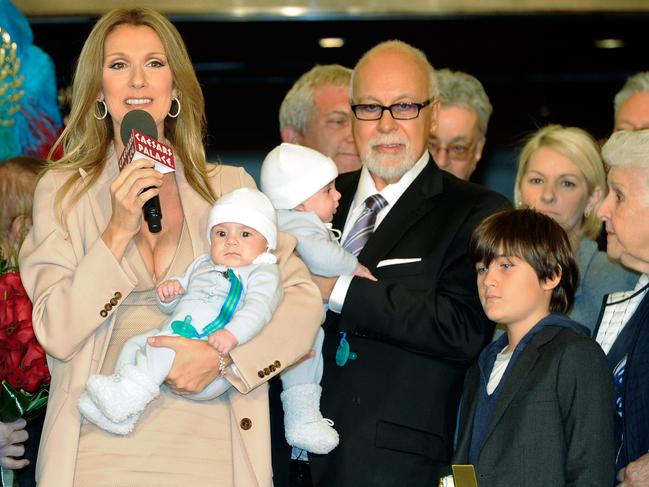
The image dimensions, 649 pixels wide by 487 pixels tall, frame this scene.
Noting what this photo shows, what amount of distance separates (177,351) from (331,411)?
725 millimetres

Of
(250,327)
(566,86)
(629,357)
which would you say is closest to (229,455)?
(250,327)

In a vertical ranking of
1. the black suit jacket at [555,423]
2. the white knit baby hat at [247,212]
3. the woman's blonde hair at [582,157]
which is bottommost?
the black suit jacket at [555,423]

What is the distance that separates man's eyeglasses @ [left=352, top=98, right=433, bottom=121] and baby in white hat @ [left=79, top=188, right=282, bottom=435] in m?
0.81

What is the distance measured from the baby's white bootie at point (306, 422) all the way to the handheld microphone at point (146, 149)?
72 cm

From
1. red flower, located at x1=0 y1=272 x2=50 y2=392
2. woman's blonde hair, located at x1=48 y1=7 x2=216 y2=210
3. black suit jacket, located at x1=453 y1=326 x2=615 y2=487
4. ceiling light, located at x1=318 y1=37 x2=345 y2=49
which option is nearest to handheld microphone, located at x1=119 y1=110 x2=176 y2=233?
woman's blonde hair, located at x1=48 y1=7 x2=216 y2=210

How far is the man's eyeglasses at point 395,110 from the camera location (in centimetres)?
415

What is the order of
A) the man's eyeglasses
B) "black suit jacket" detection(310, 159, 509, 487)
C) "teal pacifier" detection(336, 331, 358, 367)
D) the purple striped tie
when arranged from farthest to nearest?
the man's eyeglasses < the purple striped tie < "teal pacifier" detection(336, 331, 358, 367) < "black suit jacket" detection(310, 159, 509, 487)

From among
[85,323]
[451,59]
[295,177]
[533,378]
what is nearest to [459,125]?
[451,59]

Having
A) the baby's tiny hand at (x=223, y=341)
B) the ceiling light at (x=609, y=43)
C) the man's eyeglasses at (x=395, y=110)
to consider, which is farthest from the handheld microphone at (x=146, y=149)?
the ceiling light at (x=609, y=43)

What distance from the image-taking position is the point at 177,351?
3.19 meters

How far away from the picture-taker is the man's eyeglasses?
415cm

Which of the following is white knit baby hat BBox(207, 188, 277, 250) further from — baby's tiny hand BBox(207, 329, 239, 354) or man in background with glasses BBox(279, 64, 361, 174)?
man in background with glasses BBox(279, 64, 361, 174)

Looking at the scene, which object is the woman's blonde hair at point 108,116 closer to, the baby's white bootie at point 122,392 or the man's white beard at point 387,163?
the baby's white bootie at point 122,392

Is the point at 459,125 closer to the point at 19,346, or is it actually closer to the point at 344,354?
the point at 344,354
